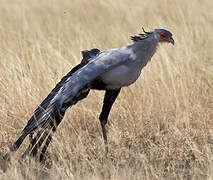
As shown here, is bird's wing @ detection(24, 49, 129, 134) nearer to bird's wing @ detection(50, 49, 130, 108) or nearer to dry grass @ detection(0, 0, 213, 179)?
bird's wing @ detection(50, 49, 130, 108)

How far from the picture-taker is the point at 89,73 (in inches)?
167

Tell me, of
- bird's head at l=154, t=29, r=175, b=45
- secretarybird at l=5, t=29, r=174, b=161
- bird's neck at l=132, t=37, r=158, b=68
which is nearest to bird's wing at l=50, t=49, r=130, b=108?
secretarybird at l=5, t=29, r=174, b=161

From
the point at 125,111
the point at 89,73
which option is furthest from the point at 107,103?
the point at 89,73

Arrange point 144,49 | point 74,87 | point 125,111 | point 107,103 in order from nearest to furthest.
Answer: point 74,87, point 144,49, point 107,103, point 125,111

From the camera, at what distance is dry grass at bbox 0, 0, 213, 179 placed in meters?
4.02

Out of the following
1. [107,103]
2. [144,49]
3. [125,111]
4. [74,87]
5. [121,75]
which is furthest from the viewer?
[125,111]

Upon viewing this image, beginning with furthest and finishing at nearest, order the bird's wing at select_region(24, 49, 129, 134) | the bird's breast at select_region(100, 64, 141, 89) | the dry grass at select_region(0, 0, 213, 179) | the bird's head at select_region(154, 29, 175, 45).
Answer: the bird's head at select_region(154, 29, 175, 45), the bird's breast at select_region(100, 64, 141, 89), the bird's wing at select_region(24, 49, 129, 134), the dry grass at select_region(0, 0, 213, 179)

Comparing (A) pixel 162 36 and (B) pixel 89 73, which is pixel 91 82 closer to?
(B) pixel 89 73

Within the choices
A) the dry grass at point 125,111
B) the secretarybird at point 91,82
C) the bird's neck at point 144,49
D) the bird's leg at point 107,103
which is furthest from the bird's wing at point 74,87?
the bird's leg at point 107,103

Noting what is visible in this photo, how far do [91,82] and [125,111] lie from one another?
1123mm

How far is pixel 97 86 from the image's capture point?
452cm

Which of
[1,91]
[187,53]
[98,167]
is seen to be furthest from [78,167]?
[187,53]

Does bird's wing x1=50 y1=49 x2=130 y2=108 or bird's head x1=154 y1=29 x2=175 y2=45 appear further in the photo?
bird's head x1=154 y1=29 x2=175 y2=45

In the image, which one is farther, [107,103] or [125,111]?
[125,111]
